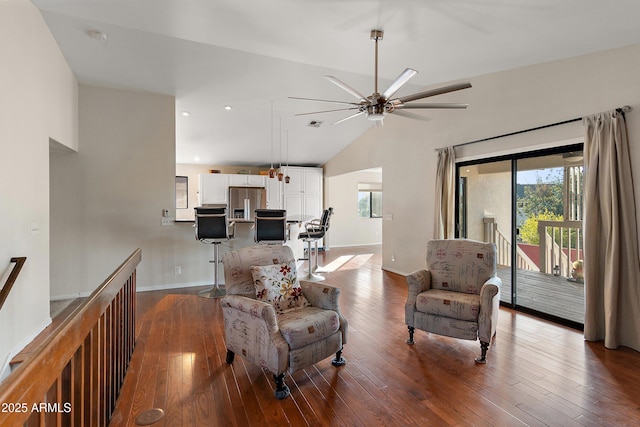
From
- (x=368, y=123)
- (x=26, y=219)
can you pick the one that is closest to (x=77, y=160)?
(x=26, y=219)

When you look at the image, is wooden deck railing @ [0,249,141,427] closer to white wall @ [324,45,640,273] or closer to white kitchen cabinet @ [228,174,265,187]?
white wall @ [324,45,640,273]

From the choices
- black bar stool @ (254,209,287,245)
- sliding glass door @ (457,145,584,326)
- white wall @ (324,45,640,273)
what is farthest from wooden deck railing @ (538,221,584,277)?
black bar stool @ (254,209,287,245)

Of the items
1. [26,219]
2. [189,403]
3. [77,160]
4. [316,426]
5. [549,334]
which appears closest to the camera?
[316,426]

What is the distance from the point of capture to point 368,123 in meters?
7.04

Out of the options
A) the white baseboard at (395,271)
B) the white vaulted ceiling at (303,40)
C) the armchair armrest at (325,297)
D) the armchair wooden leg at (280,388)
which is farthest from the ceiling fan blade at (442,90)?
the white baseboard at (395,271)

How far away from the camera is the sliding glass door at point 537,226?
373cm

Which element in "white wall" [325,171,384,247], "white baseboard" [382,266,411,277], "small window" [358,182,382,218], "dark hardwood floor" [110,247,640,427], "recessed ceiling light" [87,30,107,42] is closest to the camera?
"dark hardwood floor" [110,247,640,427]

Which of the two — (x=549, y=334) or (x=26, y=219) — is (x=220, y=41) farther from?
(x=549, y=334)

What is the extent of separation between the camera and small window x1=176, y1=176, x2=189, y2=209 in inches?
344

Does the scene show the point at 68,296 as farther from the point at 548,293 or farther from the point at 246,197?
the point at 548,293

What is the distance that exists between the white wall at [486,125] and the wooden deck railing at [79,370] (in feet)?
14.1

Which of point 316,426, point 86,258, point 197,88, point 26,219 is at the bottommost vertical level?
point 316,426

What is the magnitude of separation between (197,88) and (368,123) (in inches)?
141

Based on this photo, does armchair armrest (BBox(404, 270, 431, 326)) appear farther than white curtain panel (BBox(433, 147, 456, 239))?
No
